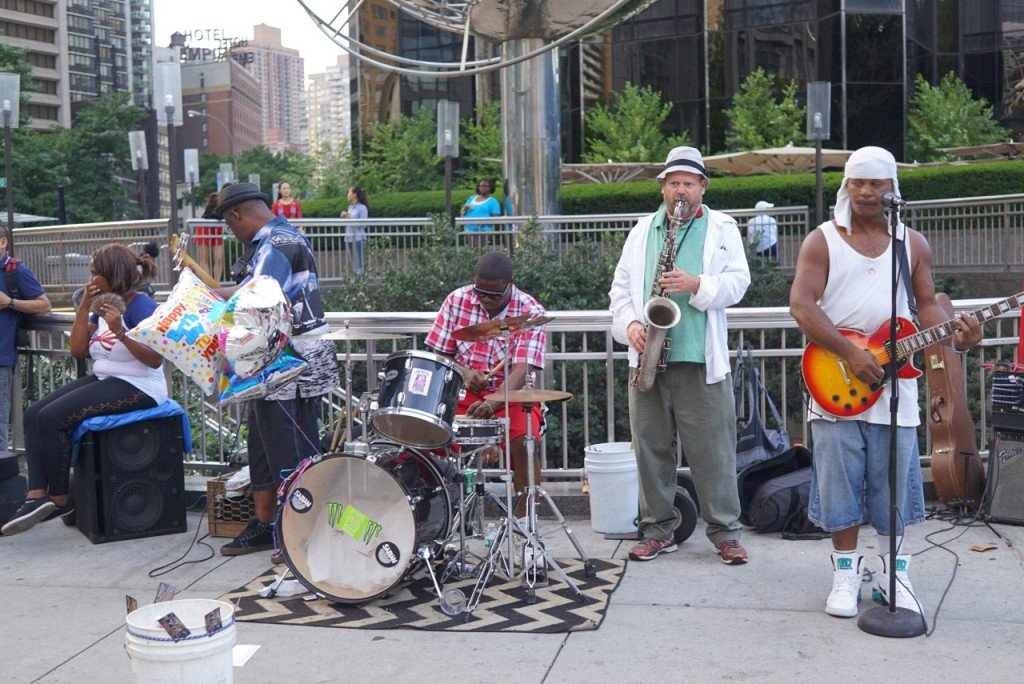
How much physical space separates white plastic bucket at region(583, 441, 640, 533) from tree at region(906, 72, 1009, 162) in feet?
75.3

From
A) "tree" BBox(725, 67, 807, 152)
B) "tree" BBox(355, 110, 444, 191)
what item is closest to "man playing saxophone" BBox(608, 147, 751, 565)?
"tree" BBox(725, 67, 807, 152)

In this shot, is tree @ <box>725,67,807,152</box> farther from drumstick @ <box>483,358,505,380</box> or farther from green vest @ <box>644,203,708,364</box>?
drumstick @ <box>483,358,505,380</box>

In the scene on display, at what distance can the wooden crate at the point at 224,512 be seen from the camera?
277 inches

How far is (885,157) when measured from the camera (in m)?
5.11

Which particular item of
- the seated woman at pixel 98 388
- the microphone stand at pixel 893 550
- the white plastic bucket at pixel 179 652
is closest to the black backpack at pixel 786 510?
the microphone stand at pixel 893 550

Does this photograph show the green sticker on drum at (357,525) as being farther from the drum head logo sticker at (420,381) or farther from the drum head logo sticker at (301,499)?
the drum head logo sticker at (420,381)

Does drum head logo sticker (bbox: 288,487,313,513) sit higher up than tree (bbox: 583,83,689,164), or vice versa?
tree (bbox: 583,83,689,164)

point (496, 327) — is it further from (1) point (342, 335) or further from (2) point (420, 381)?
(1) point (342, 335)

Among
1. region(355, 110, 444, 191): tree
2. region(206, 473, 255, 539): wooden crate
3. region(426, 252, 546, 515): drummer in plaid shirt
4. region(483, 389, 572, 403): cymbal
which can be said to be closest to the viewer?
region(483, 389, 572, 403): cymbal

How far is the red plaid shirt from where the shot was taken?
621 cm

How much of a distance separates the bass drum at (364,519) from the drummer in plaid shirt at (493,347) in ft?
1.78

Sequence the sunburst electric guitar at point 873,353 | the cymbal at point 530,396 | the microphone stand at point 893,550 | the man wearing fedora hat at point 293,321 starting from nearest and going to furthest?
the microphone stand at point 893,550 → the sunburst electric guitar at point 873,353 → the cymbal at point 530,396 → the man wearing fedora hat at point 293,321

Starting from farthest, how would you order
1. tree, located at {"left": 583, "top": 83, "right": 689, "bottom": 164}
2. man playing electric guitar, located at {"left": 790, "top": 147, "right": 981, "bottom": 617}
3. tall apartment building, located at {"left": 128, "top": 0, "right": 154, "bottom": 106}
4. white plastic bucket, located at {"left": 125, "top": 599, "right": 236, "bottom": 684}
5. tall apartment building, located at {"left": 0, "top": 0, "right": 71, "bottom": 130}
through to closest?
tall apartment building, located at {"left": 128, "top": 0, "right": 154, "bottom": 106} < tall apartment building, located at {"left": 0, "top": 0, "right": 71, "bottom": 130} < tree, located at {"left": 583, "top": 83, "right": 689, "bottom": 164} < man playing electric guitar, located at {"left": 790, "top": 147, "right": 981, "bottom": 617} < white plastic bucket, located at {"left": 125, "top": 599, "right": 236, "bottom": 684}

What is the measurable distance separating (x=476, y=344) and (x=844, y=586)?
230 centimetres
